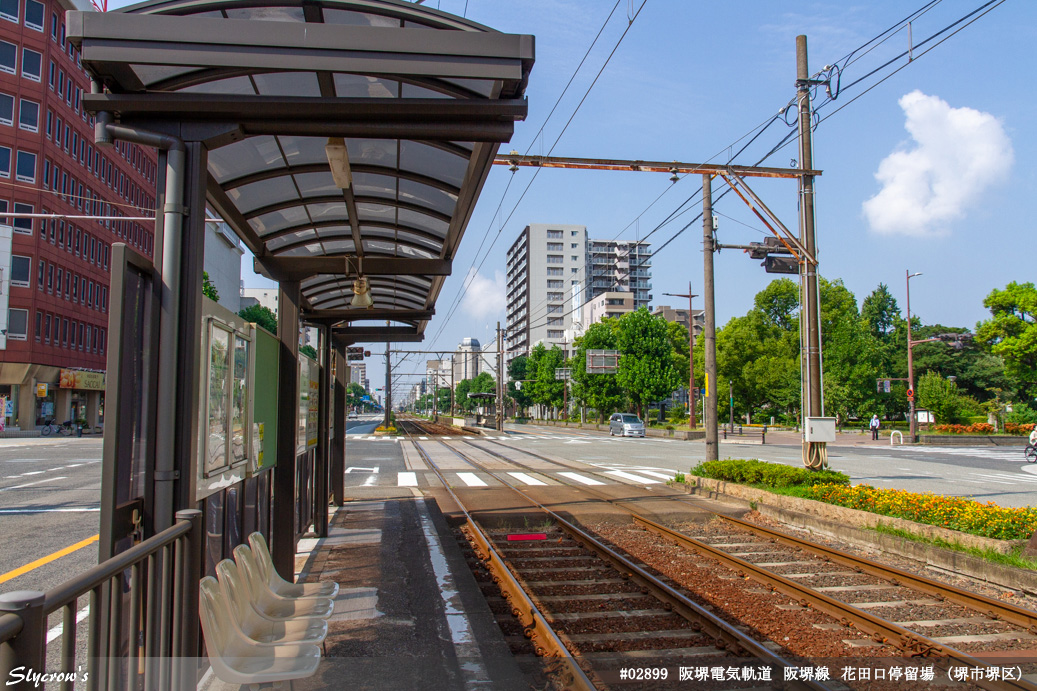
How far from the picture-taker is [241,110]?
4258mm

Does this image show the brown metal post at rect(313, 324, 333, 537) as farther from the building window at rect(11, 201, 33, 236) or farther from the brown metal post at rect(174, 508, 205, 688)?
the building window at rect(11, 201, 33, 236)

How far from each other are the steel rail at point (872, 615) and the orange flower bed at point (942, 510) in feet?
5.41

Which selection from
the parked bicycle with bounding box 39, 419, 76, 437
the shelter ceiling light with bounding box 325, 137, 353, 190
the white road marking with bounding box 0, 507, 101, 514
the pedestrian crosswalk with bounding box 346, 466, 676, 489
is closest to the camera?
the shelter ceiling light with bounding box 325, 137, 353, 190

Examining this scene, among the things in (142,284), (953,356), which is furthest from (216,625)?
(953,356)

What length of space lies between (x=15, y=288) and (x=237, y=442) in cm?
4468

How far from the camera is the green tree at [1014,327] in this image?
141 ft

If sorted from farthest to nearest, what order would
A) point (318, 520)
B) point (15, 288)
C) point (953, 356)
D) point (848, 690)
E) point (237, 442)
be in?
point (953, 356) → point (15, 288) → point (318, 520) → point (237, 442) → point (848, 690)

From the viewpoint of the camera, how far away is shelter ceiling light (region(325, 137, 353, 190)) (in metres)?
5.41


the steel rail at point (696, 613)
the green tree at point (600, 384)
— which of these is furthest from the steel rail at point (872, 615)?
the green tree at point (600, 384)

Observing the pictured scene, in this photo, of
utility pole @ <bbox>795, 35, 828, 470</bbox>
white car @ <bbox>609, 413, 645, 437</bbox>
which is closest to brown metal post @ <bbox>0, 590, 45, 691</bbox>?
utility pole @ <bbox>795, 35, 828, 470</bbox>

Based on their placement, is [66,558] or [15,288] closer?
[66,558]

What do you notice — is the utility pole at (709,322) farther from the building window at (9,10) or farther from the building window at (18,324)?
the building window at (9,10)

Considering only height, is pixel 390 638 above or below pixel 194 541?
below

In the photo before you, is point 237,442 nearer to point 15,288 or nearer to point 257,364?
point 257,364
